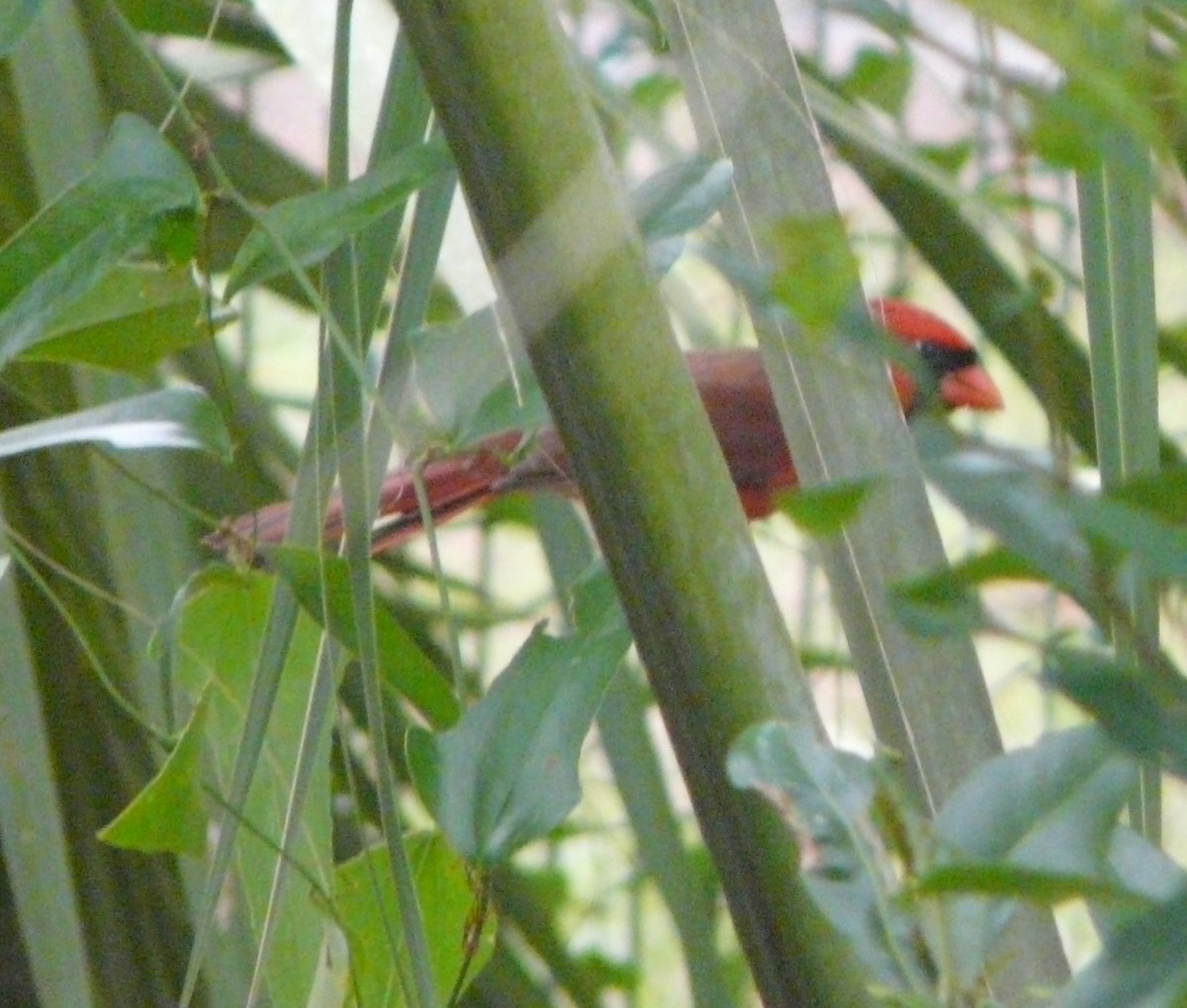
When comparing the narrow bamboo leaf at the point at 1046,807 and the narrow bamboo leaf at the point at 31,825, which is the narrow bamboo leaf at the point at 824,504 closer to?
the narrow bamboo leaf at the point at 1046,807

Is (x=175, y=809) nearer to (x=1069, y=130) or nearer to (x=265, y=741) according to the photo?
(x=265, y=741)

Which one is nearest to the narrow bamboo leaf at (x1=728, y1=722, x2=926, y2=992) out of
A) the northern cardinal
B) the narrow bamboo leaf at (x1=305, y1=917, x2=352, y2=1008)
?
the narrow bamboo leaf at (x1=305, y1=917, x2=352, y2=1008)

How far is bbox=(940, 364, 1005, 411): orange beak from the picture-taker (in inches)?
63.0

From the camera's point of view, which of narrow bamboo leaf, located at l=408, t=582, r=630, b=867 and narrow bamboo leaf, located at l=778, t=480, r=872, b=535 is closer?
narrow bamboo leaf, located at l=778, t=480, r=872, b=535

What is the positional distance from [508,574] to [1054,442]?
7.40ft

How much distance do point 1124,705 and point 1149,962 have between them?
0.02m

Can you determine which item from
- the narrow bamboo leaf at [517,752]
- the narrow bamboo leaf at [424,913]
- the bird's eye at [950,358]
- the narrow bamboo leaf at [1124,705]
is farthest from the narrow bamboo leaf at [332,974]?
the bird's eye at [950,358]

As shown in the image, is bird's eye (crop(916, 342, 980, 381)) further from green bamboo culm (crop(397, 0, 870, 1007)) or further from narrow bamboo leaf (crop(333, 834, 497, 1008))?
green bamboo culm (crop(397, 0, 870, 1007))

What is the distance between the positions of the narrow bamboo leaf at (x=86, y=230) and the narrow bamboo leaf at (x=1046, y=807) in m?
0.19

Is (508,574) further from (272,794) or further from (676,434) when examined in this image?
(676,434)

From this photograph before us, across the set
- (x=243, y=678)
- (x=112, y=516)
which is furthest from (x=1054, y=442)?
(x=112, y=516)

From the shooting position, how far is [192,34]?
836mm

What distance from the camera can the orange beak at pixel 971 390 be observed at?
1600 millimetres

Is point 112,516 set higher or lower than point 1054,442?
higher
